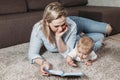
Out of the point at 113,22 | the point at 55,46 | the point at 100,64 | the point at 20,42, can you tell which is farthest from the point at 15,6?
the point at 100,64

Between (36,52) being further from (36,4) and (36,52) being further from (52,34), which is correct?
(36,4)

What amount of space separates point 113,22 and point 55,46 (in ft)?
3.39

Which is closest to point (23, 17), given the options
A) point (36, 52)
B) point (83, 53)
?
point (36, 52)

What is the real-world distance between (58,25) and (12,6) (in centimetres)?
117

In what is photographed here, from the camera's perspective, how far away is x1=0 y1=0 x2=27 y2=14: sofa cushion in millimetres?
Answer: 2359

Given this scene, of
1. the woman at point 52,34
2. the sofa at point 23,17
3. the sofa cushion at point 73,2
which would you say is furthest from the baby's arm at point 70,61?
the sofa cushion at point 73,2

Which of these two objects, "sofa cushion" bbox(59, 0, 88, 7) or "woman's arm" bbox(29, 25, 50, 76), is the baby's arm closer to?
"woman's arm" bbox(29, 25, 50, 76)

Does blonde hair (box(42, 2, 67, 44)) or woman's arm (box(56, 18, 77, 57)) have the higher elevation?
blonde hair (box(42, 2, 67, 44))

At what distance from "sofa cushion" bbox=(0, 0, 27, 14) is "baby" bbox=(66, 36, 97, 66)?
1.20 m

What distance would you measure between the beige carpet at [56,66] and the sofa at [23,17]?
19 cm

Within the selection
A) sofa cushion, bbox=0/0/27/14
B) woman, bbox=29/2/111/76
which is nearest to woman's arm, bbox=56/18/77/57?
woman, bbox=29/2/111/76

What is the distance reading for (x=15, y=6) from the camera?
2.45 m

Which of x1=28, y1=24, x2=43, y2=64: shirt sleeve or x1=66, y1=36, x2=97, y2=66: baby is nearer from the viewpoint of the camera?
x1=66, y1=36, x2=97, y2=66: baby

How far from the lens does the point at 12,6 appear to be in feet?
7.98
